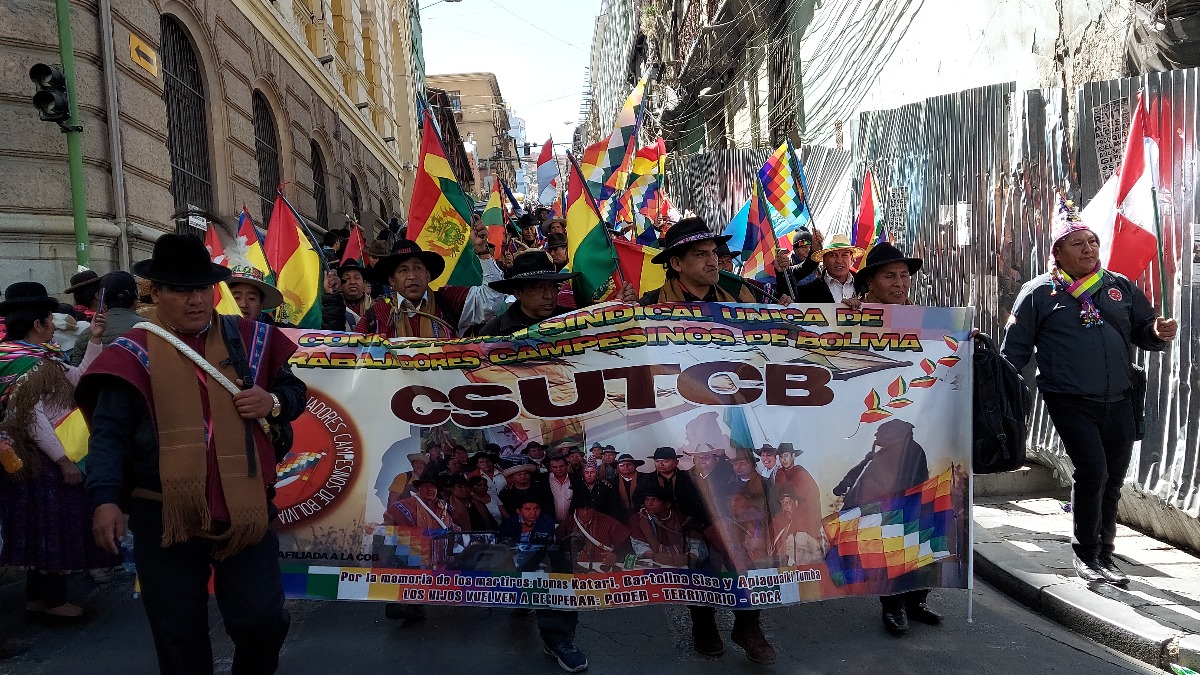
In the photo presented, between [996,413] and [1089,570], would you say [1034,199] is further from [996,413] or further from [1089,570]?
[996,413]

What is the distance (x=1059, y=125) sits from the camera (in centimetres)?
684

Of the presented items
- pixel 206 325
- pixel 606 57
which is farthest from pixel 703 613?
pixel 606 57

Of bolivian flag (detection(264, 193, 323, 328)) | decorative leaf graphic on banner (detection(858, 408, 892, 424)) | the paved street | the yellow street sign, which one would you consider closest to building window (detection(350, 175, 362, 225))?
the yellow street sign

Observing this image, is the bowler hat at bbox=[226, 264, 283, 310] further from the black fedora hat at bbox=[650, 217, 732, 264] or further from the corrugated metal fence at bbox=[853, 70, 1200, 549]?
the corrugated metal fence at bbox=[853, 70, 1200, 549]

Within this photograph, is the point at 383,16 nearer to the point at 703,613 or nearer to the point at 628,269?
the point at 628,269

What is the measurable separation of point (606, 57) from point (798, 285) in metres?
48.5

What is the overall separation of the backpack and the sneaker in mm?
2065

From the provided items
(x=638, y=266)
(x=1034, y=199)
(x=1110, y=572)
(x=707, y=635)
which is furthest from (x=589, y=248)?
(x=1034, y=199)

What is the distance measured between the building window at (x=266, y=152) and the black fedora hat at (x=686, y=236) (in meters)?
12.2

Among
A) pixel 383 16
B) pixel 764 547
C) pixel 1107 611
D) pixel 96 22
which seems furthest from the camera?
pixel 383 16

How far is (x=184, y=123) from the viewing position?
12.4 meters

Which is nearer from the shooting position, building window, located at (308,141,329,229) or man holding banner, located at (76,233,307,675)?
man holding banner, located at (76,233,307,675)

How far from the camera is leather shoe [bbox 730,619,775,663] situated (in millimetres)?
3947

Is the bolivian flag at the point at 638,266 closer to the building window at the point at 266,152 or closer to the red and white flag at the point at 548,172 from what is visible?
the building window at the point at 266,152
